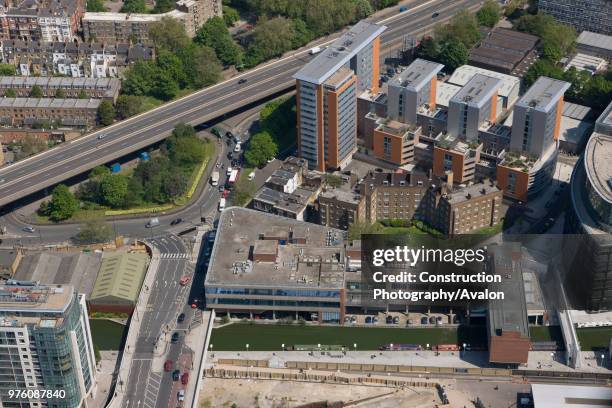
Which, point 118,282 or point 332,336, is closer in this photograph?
point 332,336

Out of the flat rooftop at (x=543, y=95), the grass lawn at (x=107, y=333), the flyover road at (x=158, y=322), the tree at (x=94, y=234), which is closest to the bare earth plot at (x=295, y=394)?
the flyover road at (x=158, y=322)

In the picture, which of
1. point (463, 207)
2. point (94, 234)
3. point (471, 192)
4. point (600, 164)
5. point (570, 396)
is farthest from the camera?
point (94, 234)

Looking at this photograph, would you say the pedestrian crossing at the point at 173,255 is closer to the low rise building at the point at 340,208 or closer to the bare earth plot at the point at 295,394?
the low rise building at the point at 340,208

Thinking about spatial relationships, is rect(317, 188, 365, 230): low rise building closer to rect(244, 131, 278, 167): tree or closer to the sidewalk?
rect(244, 131, 278, 167): tree

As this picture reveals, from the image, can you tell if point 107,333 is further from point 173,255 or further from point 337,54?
point 337,54

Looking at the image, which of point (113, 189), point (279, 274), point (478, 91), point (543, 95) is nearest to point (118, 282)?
point (113, 189)

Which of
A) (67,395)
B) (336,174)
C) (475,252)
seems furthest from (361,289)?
(67,395)
